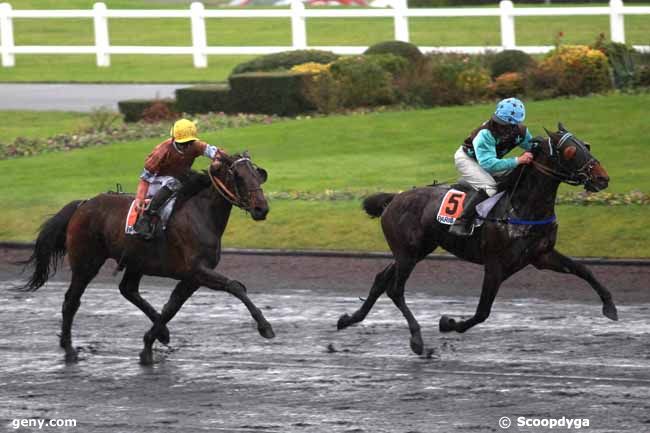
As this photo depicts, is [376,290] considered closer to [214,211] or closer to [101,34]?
[214,211]

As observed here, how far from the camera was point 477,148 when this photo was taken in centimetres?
1214

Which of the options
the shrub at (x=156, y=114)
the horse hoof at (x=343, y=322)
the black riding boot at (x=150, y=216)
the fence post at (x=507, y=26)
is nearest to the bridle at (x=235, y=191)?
the black riding boot at (x=150, y=216)

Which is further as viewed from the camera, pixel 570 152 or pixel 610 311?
pixel 610 311

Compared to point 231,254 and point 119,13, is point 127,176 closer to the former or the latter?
point 231,254

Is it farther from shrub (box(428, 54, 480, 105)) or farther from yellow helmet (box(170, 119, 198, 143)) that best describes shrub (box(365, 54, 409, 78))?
yellow helmet (box(170, 119, 198, 143))

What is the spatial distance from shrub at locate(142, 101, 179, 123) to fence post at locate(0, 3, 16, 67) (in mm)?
10604

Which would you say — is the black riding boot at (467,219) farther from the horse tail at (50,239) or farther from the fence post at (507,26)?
the fence post at (507,26)

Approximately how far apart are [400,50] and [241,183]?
1619 cm

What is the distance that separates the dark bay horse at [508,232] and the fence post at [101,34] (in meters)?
24.0

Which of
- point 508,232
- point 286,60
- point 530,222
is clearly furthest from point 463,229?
point 286,60

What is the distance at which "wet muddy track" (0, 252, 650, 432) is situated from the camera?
9.94m

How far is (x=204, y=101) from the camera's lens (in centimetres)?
2694

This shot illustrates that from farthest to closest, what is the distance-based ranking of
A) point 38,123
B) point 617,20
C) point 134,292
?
point 617,20, point 38,123, point 134,292

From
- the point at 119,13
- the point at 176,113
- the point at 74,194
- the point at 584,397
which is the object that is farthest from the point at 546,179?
the point at 119,13
